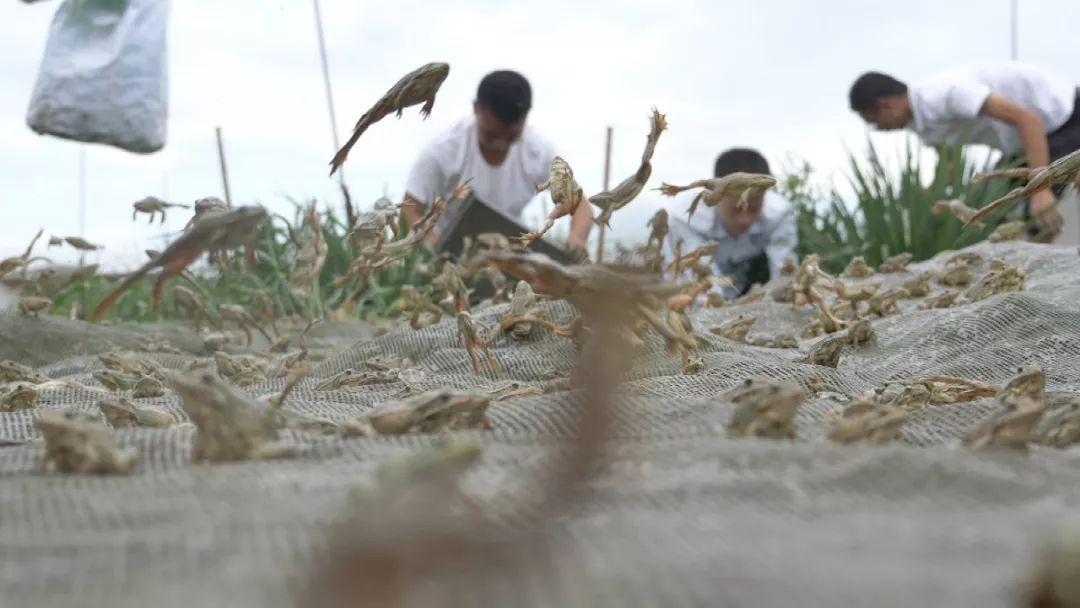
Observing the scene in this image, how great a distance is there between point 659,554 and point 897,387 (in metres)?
1.02

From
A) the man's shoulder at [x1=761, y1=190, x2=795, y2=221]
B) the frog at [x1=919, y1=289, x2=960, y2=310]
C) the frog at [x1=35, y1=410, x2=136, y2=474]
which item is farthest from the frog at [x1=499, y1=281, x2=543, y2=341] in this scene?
the man's shoulder at [x1=761, y1=190, x2=795, y2=221]

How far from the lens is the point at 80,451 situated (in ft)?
3.03

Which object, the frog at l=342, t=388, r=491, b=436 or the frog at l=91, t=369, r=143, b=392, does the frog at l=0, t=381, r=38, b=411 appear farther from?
the frog at l=342, t=388, r=491, b=436

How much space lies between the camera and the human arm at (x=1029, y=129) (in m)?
4.34

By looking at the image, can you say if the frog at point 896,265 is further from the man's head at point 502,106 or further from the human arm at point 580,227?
the man's head at point 502,106

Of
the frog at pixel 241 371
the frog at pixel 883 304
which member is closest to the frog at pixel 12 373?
the frog at pixel 241 371

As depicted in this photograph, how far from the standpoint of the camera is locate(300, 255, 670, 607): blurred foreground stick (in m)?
0.60

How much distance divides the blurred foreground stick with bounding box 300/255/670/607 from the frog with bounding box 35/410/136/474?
30cm

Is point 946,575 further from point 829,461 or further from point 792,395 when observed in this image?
point 792,395

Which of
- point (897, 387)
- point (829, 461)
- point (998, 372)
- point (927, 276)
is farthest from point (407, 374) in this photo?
point (927, 276)

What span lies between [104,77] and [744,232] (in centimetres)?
287

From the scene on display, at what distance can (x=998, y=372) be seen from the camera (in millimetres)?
1866

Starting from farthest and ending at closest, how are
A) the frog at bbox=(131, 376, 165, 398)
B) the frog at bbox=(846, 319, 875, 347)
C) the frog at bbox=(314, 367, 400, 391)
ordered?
the frog at bbox=(846, 319, 875, 347) < the frog at bbox=(314, 367, 400, 391) < the frog at bbox=(131, 376, 165, 398)

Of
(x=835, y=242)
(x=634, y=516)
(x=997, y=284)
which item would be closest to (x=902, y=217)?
(x=835, y=242)
